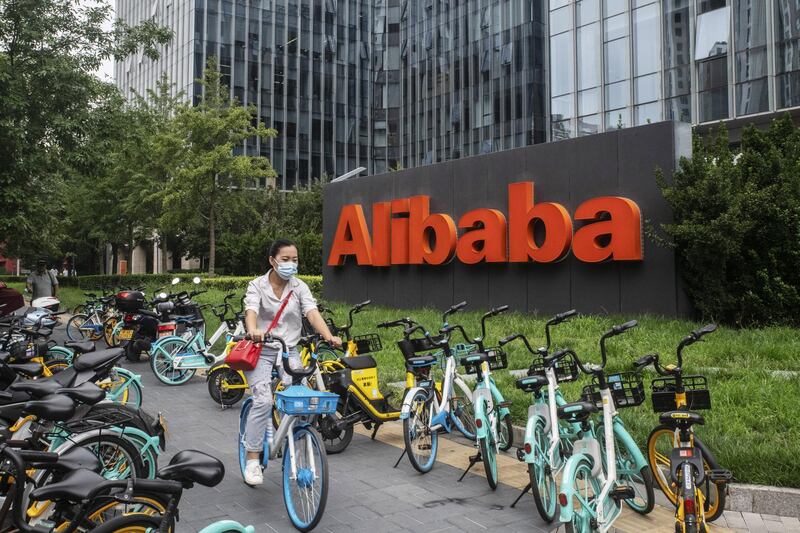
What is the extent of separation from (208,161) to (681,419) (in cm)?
2506

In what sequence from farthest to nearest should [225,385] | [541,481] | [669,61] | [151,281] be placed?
[151,281], [669,61], [225,385], [541,481]

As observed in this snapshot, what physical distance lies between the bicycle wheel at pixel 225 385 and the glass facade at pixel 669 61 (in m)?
15.2

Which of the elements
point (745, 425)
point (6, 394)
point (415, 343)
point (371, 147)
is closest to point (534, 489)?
point (415, 343)

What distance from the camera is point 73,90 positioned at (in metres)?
14.2

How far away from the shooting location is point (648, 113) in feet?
96.5

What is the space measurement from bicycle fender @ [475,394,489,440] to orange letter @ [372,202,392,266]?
11870mm

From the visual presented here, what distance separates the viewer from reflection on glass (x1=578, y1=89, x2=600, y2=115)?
32250 mm

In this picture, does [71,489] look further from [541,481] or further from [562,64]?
[562,64]

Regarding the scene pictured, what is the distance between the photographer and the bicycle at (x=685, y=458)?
384cm

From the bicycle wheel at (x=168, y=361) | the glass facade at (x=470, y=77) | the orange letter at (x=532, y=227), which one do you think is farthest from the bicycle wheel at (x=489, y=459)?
the glass facade at (x=470, y=77)

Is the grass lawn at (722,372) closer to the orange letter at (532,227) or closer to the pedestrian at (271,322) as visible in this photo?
the orange letter at (532,227)

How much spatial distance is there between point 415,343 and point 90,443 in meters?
2.94

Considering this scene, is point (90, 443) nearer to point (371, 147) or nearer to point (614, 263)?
point (614, 263)

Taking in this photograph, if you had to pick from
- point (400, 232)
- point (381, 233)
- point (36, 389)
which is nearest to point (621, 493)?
point (36, 389)
